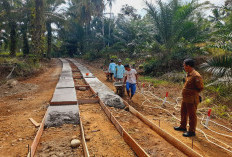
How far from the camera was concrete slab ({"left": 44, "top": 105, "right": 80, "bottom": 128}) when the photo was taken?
4020 millimetres

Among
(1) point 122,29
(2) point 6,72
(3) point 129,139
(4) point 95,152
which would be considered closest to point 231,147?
(3) point 129,139

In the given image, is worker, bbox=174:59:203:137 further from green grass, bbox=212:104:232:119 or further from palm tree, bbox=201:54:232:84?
palm tree, bbox=201:54:232:84

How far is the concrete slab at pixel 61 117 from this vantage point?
13.2 ft

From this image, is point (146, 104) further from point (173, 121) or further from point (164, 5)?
point (164, 5)

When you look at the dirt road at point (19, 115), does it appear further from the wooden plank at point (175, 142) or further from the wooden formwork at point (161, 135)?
the wooden plank at point (175, 142)

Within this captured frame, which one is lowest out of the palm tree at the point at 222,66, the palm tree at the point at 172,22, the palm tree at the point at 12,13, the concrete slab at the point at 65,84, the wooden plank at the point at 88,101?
the wooden plank at the point at 88,101

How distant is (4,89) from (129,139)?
6.49 metres

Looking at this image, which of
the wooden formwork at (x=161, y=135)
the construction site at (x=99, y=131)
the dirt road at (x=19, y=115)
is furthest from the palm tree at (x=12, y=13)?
the wooden formwork at (x=161, y=135)

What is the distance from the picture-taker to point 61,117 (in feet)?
13.8

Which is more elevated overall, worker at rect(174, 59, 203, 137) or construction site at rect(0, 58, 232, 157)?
worker at rect(174, 59, 203, 137)

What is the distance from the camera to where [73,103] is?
5.18 meters

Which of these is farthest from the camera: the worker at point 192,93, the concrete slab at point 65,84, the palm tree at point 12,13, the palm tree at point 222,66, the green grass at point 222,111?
the palm tree at point 12,13

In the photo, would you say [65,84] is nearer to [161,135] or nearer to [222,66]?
[161,135]

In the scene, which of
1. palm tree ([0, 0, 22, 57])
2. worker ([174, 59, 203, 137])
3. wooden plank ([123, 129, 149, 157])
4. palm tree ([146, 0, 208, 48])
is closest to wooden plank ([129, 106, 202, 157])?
worker ([174, 59, 203, 137])
